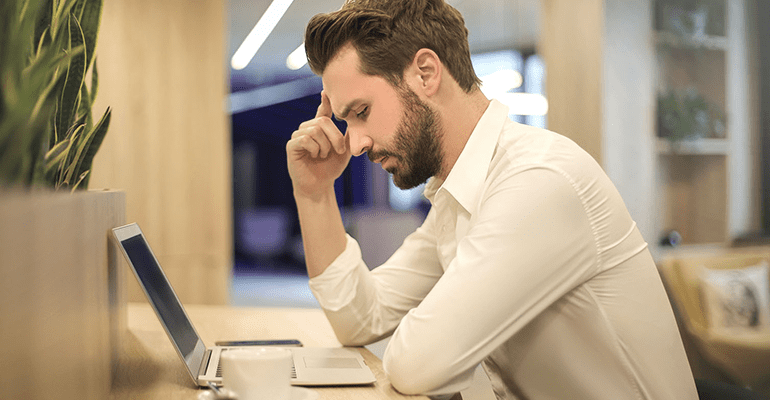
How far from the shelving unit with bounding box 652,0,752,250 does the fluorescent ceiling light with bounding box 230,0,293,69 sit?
9.21 ft

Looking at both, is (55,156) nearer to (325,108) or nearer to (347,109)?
(347,109)

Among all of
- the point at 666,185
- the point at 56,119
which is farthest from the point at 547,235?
the point at 666,185

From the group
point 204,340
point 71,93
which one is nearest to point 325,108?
point 204,340

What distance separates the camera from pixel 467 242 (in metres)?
0.99

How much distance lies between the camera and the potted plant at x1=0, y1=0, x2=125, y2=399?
431 mm

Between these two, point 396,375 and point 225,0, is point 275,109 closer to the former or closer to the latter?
point 225,0

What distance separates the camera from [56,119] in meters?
0.83

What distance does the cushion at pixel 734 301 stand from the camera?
10.7ft

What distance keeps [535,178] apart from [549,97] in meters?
3.10

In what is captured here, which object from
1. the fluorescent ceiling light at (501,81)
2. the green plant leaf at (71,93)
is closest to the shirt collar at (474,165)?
the green plant leaf at (71,93)

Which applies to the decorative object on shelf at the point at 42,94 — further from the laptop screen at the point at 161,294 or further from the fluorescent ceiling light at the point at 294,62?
the fluorescent ceiling light at the point at 294,62

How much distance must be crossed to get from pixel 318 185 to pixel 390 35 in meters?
0.39

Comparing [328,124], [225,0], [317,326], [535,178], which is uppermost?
[225,0]

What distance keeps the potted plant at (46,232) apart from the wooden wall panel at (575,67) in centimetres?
339
